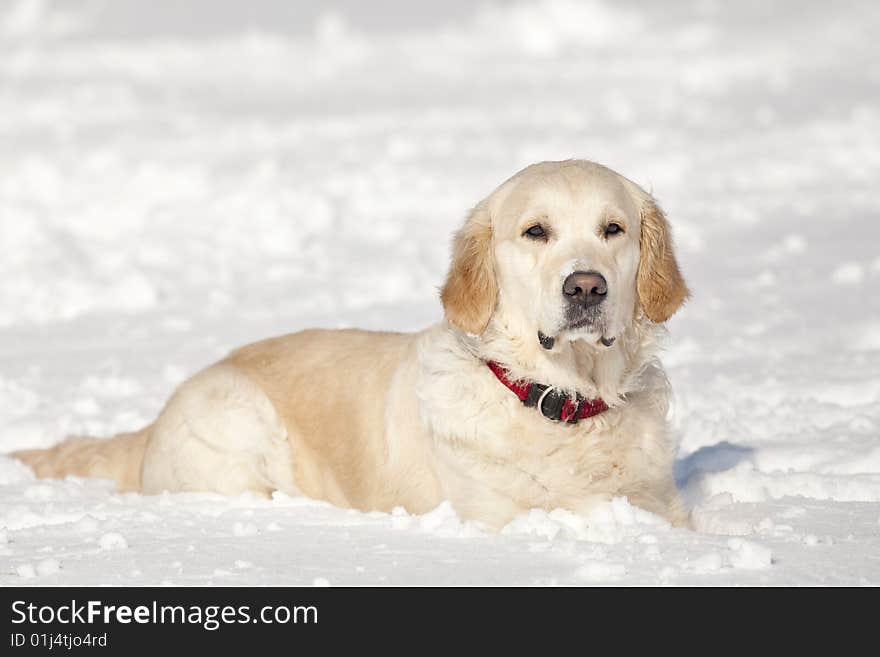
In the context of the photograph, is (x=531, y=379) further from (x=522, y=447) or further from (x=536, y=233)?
(x=536, y=233)

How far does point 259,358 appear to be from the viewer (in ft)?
18.9

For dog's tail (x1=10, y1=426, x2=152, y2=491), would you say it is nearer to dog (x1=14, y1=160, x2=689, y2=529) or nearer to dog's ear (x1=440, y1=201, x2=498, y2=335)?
dog (x1=14, y1=160, x2=689, y2=529)

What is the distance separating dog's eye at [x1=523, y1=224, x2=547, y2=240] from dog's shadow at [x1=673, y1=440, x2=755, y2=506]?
128 cm

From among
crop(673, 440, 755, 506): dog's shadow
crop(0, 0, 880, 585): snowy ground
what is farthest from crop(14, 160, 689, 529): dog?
crop(673, 440, 755, 506): dog's shadow

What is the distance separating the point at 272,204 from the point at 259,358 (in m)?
8.11

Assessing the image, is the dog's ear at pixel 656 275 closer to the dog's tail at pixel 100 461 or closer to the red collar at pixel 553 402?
the red collar at pixel 553 402

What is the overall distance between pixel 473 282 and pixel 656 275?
669mm

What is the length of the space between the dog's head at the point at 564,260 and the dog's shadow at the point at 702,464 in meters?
0.81

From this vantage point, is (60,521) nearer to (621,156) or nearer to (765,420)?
(765,420)

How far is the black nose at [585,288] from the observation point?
429cm

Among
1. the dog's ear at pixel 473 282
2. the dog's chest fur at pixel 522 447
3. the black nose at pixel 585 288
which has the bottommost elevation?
the dog's chest fur at pixel 522 447

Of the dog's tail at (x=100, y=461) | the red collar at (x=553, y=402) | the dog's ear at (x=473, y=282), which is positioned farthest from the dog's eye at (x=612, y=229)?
the dog's tail at (x=100, y=461)

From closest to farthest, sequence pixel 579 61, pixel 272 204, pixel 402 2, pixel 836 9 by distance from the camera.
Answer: pixel 272 204
pixel 579 61
pixel 836 9
pixel 402 2
